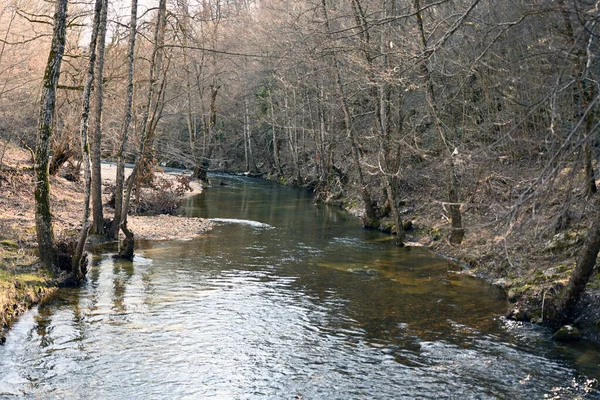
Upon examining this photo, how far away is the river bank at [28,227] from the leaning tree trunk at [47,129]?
2.11 ft

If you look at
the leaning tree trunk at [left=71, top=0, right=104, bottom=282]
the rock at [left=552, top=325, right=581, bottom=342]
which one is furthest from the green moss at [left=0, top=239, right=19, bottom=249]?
the rock at [left=552, top=325, right=581, bottom=342]

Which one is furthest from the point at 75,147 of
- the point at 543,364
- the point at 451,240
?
the point at 543,364

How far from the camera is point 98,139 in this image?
14719 millimetres

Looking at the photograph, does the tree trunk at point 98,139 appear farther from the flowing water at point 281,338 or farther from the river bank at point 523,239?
the river bank at point 523,239

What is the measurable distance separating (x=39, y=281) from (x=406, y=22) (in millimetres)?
17413

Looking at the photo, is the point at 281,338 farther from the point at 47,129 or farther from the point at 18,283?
the point at 47,129

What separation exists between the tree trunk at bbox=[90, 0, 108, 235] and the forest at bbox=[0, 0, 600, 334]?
6cm

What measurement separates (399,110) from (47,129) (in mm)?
14370

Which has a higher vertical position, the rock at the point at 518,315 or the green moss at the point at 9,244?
the green moss at the point at 9,244

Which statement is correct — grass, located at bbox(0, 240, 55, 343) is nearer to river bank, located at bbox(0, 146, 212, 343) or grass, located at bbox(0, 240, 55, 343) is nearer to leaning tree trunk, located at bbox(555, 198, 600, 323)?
river bank, located at bbox(0, 146, 212, 343)

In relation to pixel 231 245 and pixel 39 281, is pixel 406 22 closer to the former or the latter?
pixel 231 245

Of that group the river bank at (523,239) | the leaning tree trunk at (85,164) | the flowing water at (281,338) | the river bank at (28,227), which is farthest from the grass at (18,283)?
the river bank at (523,239)

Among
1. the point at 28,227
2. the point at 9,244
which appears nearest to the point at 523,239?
the point at 9,244

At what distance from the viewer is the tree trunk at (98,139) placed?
547 inches
